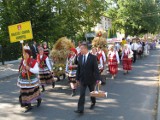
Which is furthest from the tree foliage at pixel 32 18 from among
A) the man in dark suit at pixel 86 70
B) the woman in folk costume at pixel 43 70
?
the man in dark suit at pixel 86 70

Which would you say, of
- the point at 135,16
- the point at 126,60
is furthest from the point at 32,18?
the point at 135,16

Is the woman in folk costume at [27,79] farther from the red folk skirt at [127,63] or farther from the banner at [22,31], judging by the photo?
the red folk skirt at [127,63]

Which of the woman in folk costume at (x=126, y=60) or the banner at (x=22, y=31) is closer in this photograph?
the banner at (x=22, y=31)

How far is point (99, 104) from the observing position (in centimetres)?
896

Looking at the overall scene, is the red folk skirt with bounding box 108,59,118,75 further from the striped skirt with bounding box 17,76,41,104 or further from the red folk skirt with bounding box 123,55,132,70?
the striped skirt with bounding box 17,76,41,104

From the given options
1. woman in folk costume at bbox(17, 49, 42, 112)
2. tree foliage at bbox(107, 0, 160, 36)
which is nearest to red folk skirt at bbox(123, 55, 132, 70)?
woman in folk costume at bbox(17, 49, 42, 112)

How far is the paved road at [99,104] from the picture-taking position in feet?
25.4

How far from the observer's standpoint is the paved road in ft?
25.4

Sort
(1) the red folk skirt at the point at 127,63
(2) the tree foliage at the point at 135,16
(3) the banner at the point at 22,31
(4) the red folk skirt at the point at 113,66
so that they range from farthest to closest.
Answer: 1. (2) the tree foliage at the point at 135,16
2. (1) the red folk skirt at the point at 127,63
3. (4) the red folk skirt at the point at 113,66
4. (3) the banner at the point at 22,31

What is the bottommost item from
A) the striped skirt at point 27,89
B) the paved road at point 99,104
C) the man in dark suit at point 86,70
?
the paved road at point 99,104

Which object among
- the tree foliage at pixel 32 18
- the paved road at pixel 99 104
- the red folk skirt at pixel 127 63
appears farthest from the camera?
the tree foliage at pixel 32 18

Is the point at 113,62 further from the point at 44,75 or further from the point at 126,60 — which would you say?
the point at 44,75

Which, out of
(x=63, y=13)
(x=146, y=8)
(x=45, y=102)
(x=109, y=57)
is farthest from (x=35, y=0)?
(x=146, y=8)

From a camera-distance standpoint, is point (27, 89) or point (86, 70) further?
point (27, 89)
